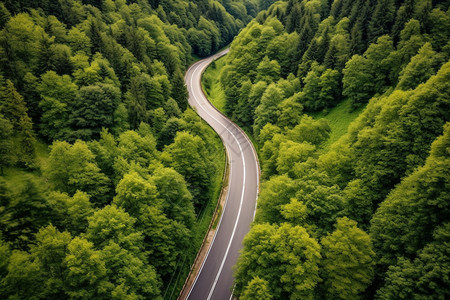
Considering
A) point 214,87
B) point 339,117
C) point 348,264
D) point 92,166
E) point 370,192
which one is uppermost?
point 92,166

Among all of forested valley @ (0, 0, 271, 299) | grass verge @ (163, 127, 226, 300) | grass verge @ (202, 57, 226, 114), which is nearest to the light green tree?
forested valley @ (0, 0, 271, 299)

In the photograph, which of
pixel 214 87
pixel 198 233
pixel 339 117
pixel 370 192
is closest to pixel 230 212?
pixel 198 233

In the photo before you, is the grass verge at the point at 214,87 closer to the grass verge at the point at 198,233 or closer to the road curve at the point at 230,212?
the road curve at the point at 230,212

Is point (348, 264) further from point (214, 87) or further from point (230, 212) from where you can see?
point (214, 87)

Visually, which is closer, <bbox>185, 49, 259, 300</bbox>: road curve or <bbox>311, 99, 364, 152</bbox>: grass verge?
<bbox>185, 49, 259, 300</bbox>: road curve

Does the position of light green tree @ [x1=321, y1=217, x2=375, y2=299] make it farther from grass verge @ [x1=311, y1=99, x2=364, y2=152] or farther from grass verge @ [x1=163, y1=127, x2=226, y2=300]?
grass verge @ [x1=311, y1=99, x2=364, y2=152]

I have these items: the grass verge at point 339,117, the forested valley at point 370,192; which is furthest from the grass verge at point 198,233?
the grass verge at point 339,117
